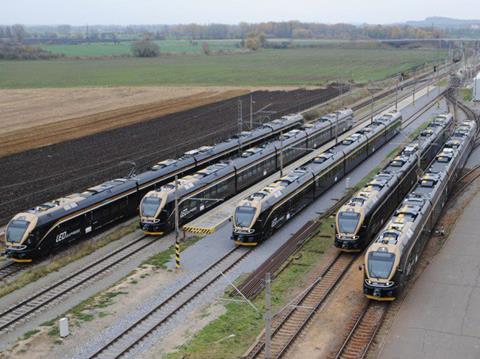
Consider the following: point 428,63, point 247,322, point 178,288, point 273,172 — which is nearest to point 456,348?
point 247,322

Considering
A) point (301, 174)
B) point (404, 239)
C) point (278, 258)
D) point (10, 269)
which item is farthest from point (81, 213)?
point (404, 239)

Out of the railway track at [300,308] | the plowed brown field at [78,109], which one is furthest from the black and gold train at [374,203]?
the plowed brown field at [78,109]

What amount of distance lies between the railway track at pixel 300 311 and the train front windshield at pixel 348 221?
184 centimetres

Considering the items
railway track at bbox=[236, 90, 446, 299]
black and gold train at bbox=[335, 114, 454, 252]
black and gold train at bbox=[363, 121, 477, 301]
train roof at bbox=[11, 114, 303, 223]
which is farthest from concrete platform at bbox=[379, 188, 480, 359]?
train roof at bbox=[11, 114, 303, 223]

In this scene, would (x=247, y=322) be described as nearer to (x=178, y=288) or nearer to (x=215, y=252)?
(x=178, y=288)

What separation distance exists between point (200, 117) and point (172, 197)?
172 ft

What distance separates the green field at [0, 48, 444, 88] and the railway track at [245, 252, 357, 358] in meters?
106

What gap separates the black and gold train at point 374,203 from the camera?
36906 millimetres

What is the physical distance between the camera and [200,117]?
93.4 m

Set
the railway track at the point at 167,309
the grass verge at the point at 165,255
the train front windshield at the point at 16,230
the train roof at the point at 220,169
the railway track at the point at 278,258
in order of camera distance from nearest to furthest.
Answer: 1. the railway track at the point at 167,309
2. the railway track at the point at 278,258
3. the train front windshield at the point at 16,230
4. the grass verge at the point at 165,255
5. the train roof at the point at 220,169

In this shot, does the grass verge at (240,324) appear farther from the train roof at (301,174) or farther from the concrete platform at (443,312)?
the concrete platform at (443,312)

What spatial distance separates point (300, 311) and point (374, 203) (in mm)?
11055

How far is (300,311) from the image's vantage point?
3045 centimetres

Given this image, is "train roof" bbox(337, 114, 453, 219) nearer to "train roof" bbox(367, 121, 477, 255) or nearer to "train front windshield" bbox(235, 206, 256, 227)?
"train roof" bbox(367, 121, 477, 255)
